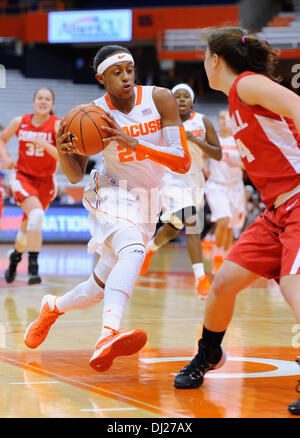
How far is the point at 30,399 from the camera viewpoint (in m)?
3.38

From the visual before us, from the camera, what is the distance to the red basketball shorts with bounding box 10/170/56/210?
848cm

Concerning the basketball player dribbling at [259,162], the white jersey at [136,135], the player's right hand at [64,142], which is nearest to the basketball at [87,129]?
the player's right hand at [64,142]

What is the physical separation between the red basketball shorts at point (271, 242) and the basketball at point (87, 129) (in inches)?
42.7

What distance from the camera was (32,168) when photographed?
8633 millimetres

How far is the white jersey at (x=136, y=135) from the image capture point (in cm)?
445

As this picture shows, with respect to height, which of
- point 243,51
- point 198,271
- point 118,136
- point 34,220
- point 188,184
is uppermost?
point 243,51

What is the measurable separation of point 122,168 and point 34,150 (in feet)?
14.1

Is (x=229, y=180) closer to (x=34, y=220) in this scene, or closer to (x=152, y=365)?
(x=34, y=220)

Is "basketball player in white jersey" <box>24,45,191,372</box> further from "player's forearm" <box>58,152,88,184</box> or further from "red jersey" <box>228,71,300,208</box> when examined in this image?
"red jersey" <box>228,71,300,208</box>

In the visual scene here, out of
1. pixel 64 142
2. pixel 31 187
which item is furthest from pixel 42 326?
pixel 31 187

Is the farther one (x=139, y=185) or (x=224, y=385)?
(x=139, y=185)
